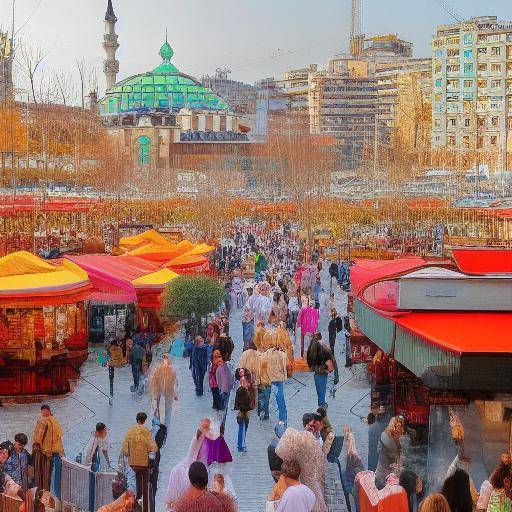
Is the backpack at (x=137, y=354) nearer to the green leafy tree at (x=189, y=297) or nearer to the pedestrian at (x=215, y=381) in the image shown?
the pedestrian at (x=215, y=381)

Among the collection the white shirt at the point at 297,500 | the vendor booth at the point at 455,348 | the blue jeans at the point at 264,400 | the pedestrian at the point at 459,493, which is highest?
the vendor booth at the point at 455,348

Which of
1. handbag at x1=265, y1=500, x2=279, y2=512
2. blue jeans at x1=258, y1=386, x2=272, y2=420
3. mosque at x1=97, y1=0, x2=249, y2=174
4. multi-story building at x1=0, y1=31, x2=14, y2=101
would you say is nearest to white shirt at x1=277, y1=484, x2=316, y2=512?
handbag at x1=265, y1=500, x2=279, y2=512

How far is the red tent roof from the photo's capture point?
23.2ft

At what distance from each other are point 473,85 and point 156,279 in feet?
283

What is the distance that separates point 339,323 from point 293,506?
33.2ft

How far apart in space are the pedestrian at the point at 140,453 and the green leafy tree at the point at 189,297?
333 inches

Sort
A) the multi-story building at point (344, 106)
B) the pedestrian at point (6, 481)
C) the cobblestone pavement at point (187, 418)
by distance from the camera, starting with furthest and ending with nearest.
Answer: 1. the multi-story building at point (344, 106)
2. the cobblestone pavement at point (187, 418)
3. the pedestrian at point (6, 481)

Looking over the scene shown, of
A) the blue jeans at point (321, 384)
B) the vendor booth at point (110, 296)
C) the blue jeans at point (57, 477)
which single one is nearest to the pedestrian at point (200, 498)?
the blue jeans at point (57, 477)

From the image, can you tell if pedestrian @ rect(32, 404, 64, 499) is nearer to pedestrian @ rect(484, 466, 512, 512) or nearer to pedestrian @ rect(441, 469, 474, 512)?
pedestrian @ rect(441, 469, 474, 512)

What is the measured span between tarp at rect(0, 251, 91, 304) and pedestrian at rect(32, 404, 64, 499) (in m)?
4.77

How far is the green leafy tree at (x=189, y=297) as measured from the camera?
1680cm

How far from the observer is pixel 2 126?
161 feet

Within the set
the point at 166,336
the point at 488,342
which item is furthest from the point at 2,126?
the point at 488,342

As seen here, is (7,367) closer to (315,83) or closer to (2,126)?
(2,126)
